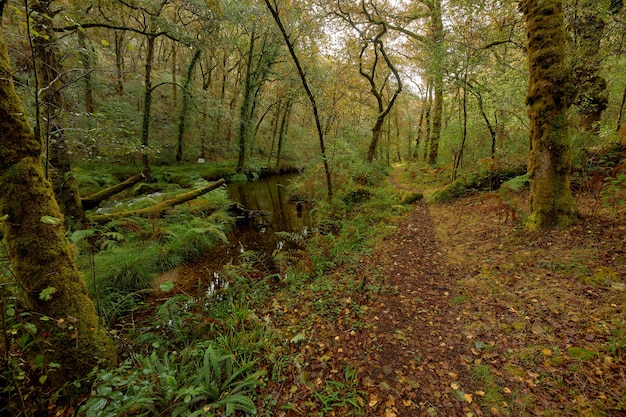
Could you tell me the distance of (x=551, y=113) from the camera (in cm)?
427

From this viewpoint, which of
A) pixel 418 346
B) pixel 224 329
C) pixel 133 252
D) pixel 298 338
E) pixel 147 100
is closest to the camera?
pixel 418 346

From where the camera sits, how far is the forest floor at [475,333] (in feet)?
6.98

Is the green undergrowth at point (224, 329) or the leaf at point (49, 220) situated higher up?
the leaf at point (49, 220)

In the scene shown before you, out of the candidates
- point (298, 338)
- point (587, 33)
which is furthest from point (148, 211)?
point (587, 33)

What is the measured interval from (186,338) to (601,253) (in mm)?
5679

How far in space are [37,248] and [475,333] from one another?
14.5 feet

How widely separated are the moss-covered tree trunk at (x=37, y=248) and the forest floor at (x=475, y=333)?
5.80ft

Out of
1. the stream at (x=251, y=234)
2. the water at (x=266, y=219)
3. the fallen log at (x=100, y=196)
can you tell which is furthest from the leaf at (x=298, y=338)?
the fallen log at (x=100, y=196)

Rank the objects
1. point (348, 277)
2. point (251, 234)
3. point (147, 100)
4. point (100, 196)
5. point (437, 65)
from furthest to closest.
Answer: point (147, 100)
point (251, 234)
point (437, 65)
point (100, 196)
point (348, 277)

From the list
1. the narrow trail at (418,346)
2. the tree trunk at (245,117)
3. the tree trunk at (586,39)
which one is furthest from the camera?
the tree trunk at (245,117)

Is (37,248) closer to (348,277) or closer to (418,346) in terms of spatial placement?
(418,346)

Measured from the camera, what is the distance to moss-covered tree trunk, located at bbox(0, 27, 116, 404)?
2.07 metres

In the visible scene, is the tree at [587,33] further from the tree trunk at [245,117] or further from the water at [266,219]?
the tree trunk at [245,117]

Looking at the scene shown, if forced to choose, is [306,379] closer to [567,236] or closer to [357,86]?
[567,236]
